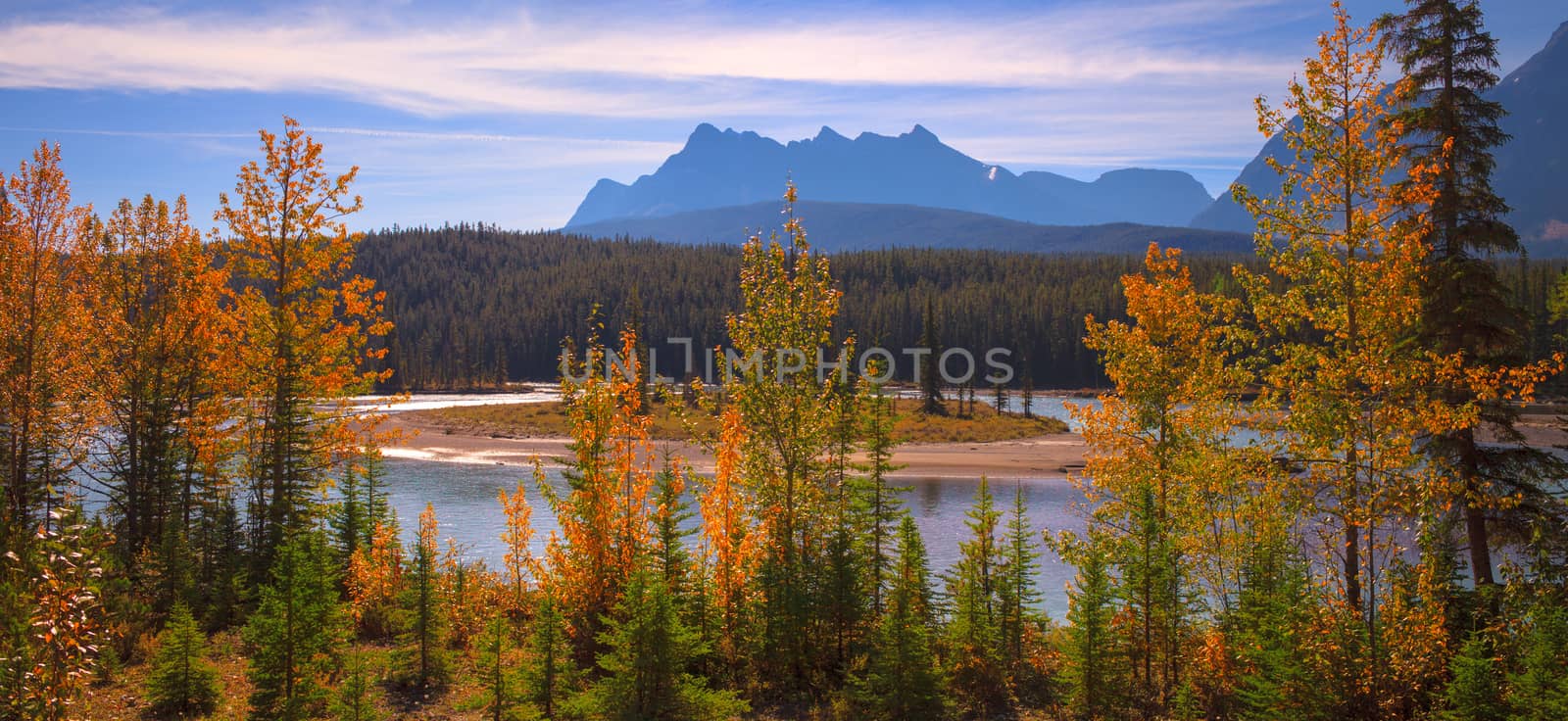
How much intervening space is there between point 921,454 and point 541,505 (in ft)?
100

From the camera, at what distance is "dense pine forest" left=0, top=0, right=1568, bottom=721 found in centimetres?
1032

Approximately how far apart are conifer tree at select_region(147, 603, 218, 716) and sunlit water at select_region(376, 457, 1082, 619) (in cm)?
1285

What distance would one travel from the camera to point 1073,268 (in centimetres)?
18825

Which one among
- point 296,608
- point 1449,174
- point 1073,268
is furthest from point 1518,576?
point 1073,268

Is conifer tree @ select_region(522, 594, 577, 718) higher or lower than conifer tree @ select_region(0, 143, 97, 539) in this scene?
lower

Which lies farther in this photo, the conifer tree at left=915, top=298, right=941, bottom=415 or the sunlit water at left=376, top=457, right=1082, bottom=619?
the conifer tree at left=915, top=298, right=941, bottom=415

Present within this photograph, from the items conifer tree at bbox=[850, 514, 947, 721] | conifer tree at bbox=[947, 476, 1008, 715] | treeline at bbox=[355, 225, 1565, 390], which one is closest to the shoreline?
conifer tree at bbox=[947, 476, 1008, 715]

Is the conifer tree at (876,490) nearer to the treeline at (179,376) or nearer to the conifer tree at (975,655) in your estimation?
the conifer tree at (975,655)

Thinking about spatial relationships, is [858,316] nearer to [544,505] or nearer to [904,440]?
[904,440]

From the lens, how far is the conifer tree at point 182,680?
33.9 feet

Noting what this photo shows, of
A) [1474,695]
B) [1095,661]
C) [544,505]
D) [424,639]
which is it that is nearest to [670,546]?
[424,639]

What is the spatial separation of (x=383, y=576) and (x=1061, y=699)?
10455 millimetres

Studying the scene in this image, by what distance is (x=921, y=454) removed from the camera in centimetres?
6322

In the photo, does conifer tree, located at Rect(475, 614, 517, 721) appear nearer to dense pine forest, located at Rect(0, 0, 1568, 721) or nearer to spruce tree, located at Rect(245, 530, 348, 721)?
dense pine forest, located at Rect(0, 0, 1568, 721)
